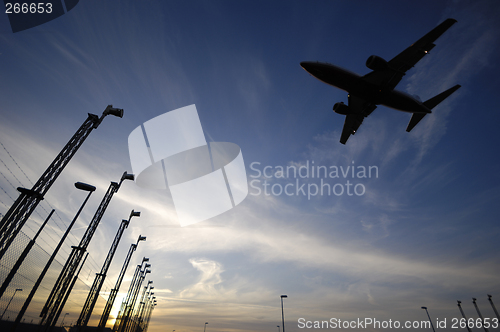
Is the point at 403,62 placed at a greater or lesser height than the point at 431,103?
lesser

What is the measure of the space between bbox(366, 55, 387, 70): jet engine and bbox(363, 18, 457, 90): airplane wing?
2.82 feet

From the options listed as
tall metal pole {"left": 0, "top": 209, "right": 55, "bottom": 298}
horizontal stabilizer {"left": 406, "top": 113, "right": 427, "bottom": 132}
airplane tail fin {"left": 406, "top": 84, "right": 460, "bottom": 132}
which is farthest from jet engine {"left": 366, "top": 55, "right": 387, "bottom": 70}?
tall metal pole {"left": 0, "top": 209, "right": 55, "bottom": 298}

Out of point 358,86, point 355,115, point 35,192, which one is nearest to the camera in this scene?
point 35,192

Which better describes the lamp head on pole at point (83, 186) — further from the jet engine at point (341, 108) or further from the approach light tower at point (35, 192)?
the jet engine at point (341, 108)

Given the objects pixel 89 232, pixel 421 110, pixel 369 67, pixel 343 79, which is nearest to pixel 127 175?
A: pixel 89 232

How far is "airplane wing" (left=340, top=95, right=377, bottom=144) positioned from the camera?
92.6 feet

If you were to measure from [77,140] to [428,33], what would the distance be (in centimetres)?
3236

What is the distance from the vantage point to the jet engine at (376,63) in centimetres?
2194

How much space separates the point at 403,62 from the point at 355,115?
8.24 m

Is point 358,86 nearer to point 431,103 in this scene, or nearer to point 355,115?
point 355,115

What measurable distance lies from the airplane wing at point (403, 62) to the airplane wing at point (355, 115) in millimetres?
3449

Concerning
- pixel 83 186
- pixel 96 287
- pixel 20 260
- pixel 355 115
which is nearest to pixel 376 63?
pixel 355 115

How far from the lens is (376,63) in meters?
22.1

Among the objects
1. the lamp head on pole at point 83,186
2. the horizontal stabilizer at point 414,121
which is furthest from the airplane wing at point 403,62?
the lamp head on pole at point 83,186
